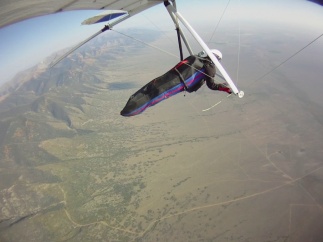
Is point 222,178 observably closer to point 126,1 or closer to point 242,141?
point 242,141

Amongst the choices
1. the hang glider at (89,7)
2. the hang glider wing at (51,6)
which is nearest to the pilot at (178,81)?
the hang glider at (89,7)

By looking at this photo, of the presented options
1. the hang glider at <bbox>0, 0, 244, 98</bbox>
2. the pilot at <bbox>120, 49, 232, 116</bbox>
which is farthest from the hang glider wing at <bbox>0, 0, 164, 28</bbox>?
the pilot at <bbox>120, 49, 232, 116</bbox>

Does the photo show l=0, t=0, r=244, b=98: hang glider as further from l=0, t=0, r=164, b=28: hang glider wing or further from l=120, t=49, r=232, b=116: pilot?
l=120, t=49, r=232, b=116: pilot

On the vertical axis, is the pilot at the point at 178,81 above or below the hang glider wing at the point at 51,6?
below

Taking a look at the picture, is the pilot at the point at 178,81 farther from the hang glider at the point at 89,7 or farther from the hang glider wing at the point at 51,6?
the hang glider wing at the point at 51,6

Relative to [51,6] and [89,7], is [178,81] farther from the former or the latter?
[51,6]

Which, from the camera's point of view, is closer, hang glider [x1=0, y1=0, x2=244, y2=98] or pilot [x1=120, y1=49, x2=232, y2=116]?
hang glider [x1=0, y1=0, x2=244, y2=98]

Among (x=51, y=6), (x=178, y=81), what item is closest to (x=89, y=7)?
(x=51, y=6)

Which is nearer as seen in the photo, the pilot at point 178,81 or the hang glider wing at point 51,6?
the hang glider wing at point 51,6
